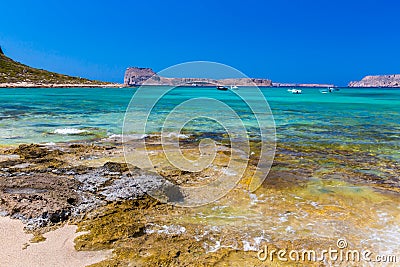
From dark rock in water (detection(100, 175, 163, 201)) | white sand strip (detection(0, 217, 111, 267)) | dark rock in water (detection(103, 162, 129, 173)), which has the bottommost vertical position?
white sand strip (detection(0, 217, 111, 267))

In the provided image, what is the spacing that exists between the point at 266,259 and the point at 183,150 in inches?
344

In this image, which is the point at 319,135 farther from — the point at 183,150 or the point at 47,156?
the point at 47,156

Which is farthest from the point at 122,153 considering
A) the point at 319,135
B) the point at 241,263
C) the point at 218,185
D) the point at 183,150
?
the point at 319,135

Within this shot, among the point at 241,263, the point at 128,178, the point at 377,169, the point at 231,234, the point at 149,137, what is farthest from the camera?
the point at 149,137

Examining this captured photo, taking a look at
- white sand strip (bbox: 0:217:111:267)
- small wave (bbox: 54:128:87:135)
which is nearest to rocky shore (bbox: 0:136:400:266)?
white sand strip (bbox: 0:217:111:267)

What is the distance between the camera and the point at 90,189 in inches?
311

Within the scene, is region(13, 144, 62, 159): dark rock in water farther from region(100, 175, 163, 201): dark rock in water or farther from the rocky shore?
region(100, 175, 163, 201): dark rock in water

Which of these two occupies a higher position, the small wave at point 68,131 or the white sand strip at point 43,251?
the small wave at point 68,131

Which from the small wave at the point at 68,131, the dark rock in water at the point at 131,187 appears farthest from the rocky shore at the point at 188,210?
the small wave at the point at 68,131

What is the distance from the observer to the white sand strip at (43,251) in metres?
5.07

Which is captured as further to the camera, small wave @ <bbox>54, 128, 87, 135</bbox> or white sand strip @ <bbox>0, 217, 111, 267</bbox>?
small wave @ <bbox>54, 128, 87, 135</bbox>

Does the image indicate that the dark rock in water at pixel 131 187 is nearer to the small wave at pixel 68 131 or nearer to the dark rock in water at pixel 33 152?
the dark rock in water at pixel 33 152

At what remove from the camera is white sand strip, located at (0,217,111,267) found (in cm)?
507

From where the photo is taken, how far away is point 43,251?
533cm
